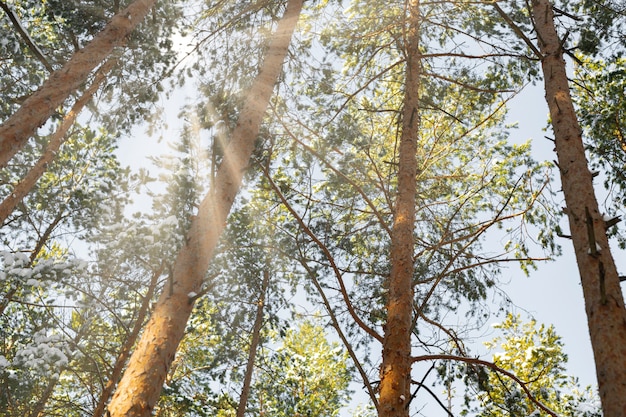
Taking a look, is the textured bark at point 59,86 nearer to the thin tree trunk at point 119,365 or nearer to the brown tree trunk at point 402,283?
the thin tree trunk at point 119,365

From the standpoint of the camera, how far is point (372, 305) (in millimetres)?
7828

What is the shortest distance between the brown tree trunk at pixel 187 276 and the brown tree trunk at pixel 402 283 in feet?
6.78

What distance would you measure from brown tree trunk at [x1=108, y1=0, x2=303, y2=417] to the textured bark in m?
2.57

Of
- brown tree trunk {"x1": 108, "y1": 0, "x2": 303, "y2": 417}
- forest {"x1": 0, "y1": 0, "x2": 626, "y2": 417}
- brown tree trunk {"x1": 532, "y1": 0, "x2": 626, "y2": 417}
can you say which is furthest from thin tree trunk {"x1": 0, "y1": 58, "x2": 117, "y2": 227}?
brown tree trunk {"x1": 532, "y1": 0, "x2": 626, "y2": 417}

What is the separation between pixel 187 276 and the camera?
4527mm

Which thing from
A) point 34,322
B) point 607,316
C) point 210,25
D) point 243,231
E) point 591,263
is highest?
point 210,25

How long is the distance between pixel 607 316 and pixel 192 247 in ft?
13.0

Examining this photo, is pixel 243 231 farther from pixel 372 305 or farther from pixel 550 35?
pixel 550 35

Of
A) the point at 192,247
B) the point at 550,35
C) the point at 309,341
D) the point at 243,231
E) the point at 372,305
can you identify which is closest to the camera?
the point at 192,247

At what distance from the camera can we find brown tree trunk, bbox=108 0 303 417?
3.67m

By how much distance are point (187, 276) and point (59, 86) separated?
3.78 m

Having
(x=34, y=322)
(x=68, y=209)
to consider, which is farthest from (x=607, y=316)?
(x=34, y=322)

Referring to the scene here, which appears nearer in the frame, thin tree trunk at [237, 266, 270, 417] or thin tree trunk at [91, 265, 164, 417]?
thin tree trunk at [91, 265, 164, 417]

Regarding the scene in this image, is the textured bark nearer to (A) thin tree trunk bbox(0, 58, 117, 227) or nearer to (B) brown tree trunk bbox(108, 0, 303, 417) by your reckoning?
(B) brown tree trunk bbox(108, 0, 303, 417)
